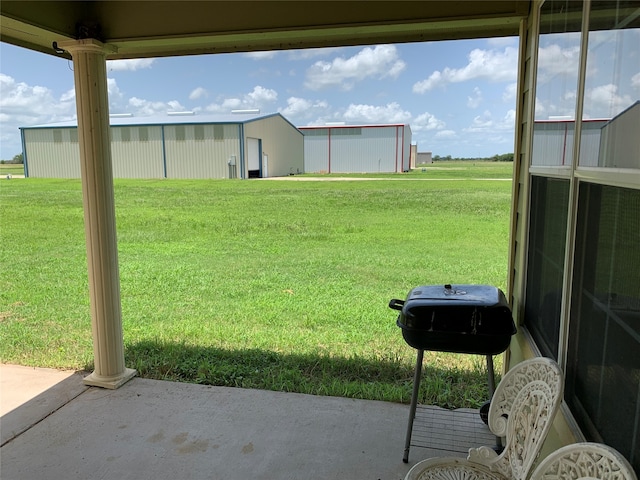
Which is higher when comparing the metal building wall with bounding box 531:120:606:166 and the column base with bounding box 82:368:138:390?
the metal building wall with bounding box 531:120:606:166

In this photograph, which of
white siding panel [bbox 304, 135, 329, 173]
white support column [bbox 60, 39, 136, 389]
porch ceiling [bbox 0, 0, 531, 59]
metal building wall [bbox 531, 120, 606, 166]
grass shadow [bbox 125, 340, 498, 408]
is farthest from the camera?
white siding panel [bbox 304, 135, 329, 173]

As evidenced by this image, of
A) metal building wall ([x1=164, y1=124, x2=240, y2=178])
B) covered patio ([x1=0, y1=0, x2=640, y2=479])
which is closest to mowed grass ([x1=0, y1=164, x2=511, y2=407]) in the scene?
covered patio ([x1=0, y1=0, x2=640, y2=479])

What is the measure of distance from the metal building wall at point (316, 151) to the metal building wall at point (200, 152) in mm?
8616

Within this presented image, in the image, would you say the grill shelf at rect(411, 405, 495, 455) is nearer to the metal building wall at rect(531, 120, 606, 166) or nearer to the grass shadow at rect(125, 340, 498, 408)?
the grass shadow at rect(125, 340, 498, 408)

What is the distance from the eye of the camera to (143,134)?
2272 cm

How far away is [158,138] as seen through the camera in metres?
22.7

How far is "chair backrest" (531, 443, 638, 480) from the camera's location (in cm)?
95

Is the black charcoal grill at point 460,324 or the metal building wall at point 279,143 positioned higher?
the metal building wall at point 279,143

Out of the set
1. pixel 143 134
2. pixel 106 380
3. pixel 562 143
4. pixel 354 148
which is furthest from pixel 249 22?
pixel 354 148

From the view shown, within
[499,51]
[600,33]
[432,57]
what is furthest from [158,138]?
[600,33]

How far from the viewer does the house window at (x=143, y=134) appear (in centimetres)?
2264

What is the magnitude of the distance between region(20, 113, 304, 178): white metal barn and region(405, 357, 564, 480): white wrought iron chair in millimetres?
21148

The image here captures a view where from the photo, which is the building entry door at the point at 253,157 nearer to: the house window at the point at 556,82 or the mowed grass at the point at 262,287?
the mowed grass at the point at 262,287

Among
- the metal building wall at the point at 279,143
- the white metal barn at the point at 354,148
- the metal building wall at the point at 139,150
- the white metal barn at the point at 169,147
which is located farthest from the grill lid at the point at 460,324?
the white metal barn at the point at 354,148
